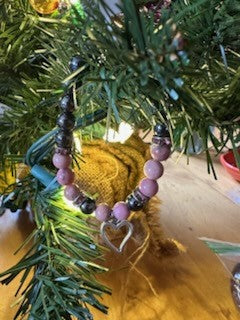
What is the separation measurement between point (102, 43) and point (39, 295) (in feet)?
0.53

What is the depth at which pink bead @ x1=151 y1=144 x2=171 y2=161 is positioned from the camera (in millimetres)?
249

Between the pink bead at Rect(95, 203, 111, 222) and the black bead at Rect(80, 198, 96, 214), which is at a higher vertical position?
the black bead at Rect(80, 198, 96, 214)

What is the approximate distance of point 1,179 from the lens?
39 centimetres

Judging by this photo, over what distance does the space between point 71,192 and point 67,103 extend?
0.21ft

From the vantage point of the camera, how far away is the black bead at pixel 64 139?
252 millimetres

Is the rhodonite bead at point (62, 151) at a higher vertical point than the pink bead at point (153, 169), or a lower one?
higher

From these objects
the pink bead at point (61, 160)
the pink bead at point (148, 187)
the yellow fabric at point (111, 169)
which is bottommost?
the yellow fabric at point (111, 169)

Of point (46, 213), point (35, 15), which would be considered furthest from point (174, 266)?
point (35, 15)

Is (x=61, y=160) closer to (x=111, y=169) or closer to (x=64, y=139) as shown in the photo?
(x=64, y=139)

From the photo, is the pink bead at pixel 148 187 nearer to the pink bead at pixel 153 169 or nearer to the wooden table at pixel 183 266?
the pink bead at pixel 153 169

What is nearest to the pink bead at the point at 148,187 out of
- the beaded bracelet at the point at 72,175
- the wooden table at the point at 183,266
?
the beaded bracelet at the point at 72,175

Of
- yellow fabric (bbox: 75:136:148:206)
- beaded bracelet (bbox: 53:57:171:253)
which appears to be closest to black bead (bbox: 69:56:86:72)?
beaded bracelet (bbox: 53:57:171:253)

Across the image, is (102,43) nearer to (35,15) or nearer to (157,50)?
(157,50)

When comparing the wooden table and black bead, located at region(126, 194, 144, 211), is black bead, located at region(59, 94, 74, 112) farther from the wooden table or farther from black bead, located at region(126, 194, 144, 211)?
the wooden table
